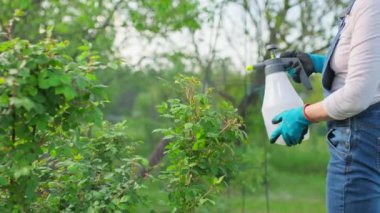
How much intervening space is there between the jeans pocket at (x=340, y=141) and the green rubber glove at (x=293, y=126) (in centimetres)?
9

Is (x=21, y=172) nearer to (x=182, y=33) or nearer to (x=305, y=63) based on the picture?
(x=305, y=63)

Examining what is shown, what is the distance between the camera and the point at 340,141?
2.02m

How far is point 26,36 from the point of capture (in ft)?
19.0

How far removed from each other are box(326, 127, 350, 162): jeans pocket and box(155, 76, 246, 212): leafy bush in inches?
27.2

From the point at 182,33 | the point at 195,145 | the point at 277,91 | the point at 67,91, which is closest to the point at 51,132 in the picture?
the point at 67,91

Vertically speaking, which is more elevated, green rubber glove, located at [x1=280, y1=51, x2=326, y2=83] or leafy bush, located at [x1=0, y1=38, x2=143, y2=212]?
green rubber glove, located at [x1=280, y1=51, x2=326, y2=83]

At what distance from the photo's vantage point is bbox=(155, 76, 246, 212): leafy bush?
2.70 m

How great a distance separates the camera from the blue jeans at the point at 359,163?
1.96 meters

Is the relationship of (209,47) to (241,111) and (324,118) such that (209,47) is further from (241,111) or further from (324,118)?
(324,118)

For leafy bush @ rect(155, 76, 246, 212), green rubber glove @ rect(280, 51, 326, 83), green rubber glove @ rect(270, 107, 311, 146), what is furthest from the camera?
leafy bush @ rect(155, 76, 246, 212)

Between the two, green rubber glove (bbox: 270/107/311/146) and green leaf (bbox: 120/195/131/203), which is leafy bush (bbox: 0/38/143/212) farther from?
green rubber glove (bbox: 270/107/311/146)

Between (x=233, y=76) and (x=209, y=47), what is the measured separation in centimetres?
113

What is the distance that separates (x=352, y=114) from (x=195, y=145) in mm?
892

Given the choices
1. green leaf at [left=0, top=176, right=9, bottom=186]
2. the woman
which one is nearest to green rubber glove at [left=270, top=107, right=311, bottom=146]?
the woman
